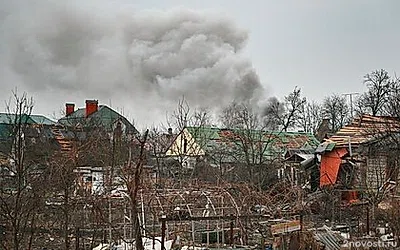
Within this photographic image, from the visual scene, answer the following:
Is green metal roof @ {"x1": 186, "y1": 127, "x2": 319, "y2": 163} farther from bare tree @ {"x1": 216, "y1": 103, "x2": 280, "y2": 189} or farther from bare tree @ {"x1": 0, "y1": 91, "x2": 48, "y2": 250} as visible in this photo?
bare tree @ {"x1": 0, "y1": 91, "x2": 48, "y2": 250}

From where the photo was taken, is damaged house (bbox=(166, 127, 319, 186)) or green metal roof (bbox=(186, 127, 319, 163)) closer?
damaged house (bbox=(166, 127, 319, 186))

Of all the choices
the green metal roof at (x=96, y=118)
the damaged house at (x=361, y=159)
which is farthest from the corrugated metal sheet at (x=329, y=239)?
the green metal roof at (x=96, y=118)

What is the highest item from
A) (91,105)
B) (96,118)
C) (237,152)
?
(91,105)

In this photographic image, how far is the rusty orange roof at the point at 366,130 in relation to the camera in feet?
76.7

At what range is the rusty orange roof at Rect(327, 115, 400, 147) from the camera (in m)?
23.4

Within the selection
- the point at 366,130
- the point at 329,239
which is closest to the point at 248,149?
the point at 366,130

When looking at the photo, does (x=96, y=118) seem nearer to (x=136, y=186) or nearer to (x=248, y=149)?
(x=248, y=149)

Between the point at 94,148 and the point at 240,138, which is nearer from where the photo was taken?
the point at 94,148

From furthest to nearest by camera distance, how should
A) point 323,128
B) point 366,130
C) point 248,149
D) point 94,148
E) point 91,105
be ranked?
point 323,128, point 91,105, point 248,149, point 366,130, point 94,148

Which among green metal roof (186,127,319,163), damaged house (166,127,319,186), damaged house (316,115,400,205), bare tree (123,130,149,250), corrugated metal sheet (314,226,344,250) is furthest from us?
green metal roof (186,127,319,163)

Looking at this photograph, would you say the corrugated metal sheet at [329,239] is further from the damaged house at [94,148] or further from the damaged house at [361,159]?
the damaged house at [361,159]

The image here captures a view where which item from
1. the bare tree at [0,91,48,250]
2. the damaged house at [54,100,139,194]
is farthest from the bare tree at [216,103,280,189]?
the bare tree at [0,91,48,250]

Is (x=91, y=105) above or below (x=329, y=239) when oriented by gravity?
above

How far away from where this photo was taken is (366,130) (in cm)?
2609
